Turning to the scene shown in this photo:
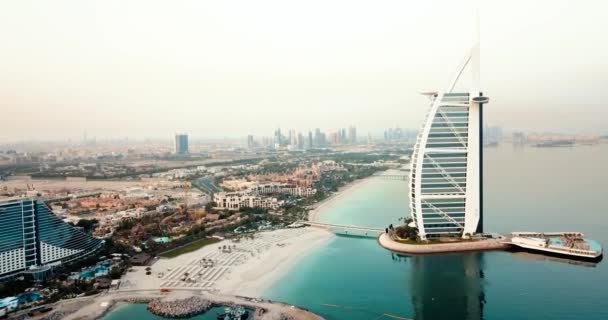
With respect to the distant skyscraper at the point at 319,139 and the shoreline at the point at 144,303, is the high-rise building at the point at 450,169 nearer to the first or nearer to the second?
the shoreline at the point at 144,303

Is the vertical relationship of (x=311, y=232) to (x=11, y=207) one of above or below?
below

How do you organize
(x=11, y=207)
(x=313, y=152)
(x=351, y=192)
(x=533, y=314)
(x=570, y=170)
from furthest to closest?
(x=313, y=152) → (x=570, y=170) → (x=351, y=192) → (x=11, y=207) → (x=533, y=314)

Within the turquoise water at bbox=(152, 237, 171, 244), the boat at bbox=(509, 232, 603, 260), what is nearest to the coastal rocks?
the turquoise water at bbox=(152, 237, 171, 244)

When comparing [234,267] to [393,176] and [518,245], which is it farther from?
[393,176]

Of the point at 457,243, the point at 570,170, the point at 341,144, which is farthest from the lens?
the point at 341,144

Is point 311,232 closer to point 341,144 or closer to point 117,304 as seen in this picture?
point 117,304

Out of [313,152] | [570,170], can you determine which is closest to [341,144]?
[313,152]
